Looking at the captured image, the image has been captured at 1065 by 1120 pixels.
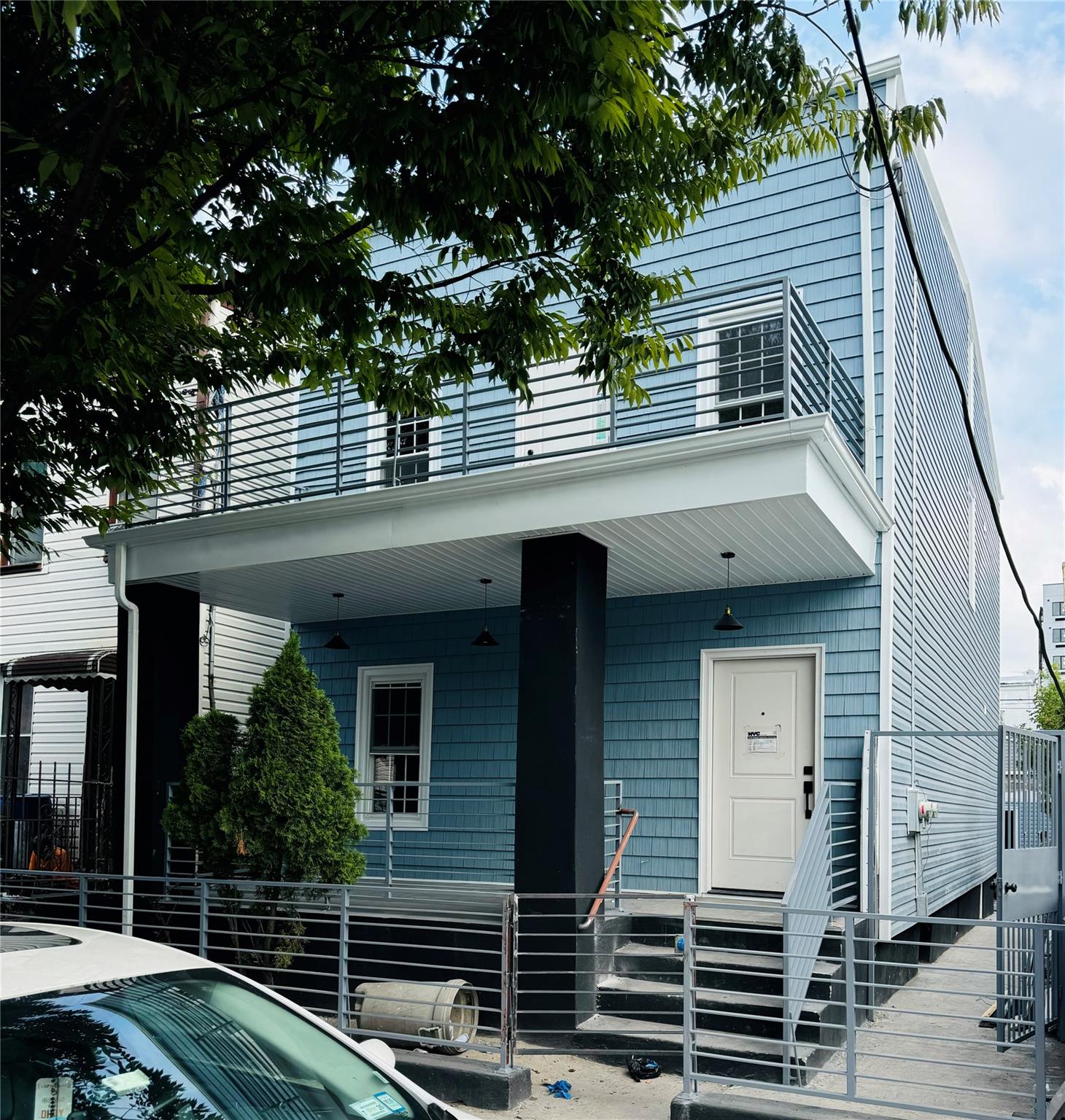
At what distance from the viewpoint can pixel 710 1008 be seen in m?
8.23

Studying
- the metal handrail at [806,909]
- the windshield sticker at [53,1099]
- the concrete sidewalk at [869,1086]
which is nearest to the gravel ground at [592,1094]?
the concrete sidewalk at [869,1086]

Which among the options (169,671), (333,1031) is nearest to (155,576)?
(169,671)

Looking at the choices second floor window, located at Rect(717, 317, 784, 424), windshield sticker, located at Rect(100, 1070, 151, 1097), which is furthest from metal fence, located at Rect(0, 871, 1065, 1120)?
second floor window, located at Rect(717, 317, 784, 424)

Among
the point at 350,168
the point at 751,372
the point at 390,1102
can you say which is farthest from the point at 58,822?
the point at 390,1102

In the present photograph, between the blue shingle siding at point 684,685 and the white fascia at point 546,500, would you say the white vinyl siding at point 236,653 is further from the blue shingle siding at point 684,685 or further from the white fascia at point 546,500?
the blue shingle siding at point 684,685

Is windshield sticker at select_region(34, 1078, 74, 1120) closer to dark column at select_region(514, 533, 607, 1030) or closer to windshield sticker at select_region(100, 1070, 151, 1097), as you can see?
windshield sticker at select_region(100, 1070, 151, 1097)

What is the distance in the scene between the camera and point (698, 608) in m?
11.2

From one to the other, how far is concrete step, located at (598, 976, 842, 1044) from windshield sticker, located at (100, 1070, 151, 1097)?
17.6 feet

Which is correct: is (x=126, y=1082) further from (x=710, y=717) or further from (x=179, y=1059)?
(x=710, y=717)

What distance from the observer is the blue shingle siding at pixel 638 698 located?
10398 millimetres

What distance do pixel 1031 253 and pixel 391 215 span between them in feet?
21.6

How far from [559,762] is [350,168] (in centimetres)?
486

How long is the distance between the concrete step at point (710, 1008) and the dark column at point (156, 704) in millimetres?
A: 4952

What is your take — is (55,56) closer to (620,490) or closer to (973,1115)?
(620,490)
